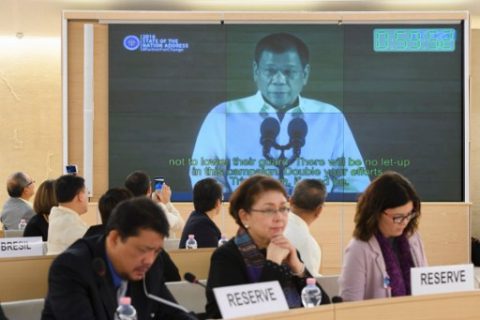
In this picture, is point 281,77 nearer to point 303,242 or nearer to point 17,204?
point 17,204

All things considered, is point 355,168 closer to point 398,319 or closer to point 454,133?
point 454,133

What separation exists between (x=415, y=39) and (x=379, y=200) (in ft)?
19.9

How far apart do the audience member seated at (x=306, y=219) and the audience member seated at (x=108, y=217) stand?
667 millimetres

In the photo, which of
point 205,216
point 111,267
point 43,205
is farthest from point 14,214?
point 111,267

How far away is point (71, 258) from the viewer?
9.98ft

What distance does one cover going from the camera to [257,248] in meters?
3.56

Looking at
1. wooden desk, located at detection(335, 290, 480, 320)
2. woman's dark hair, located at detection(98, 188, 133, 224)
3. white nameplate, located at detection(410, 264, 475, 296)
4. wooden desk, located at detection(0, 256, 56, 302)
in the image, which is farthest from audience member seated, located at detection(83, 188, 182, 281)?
wooden desk, located at detection(335, 290, 480, 320)

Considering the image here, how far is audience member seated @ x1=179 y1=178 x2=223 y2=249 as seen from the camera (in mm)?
6133

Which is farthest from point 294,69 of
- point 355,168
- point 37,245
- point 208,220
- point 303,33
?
point 37,245

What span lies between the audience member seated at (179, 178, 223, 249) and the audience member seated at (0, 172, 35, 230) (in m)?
2.45

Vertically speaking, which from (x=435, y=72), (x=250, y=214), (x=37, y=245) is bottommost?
(x=37, y=245)

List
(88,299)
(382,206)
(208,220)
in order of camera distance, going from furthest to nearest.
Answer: (208,220) → (382,206) → (88,299)

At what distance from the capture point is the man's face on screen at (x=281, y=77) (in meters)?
9.61

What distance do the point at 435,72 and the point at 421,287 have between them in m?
6.50
